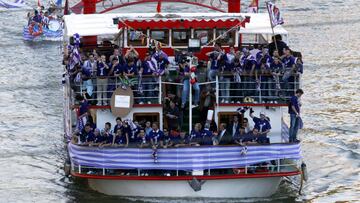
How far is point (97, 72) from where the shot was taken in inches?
1441

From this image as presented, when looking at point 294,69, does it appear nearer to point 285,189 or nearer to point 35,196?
point 285,189

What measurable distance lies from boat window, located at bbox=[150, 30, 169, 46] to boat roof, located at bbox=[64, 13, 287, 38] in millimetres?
470

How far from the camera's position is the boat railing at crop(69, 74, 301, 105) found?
36.5 meters

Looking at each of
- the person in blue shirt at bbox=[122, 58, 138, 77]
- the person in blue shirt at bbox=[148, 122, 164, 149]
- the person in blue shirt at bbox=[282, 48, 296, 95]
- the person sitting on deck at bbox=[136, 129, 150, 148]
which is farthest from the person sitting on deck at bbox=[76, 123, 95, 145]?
the person in blue shirt at bbox=[282, 48, 296, 95]

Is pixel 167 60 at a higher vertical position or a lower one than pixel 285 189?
higher

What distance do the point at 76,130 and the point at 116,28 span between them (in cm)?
545

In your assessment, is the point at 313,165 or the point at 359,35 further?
the point at 359,35

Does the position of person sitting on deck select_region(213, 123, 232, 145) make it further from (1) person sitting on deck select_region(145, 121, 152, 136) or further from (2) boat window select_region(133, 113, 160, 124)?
(2) boat window select_region(133, 113, 160, 124)

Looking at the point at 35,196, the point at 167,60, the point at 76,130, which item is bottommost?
the point at 35,196

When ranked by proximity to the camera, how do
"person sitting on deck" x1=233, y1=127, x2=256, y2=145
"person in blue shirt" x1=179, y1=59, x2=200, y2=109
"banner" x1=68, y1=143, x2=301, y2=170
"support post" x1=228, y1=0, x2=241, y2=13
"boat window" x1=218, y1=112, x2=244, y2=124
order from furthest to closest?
1. "support post" x1=228, y1=0, x2=241, y2=13
2. "boat window" x1=218, y1=112, x2=244, y2=124
3. "person in blue shirt" x1=179, y1=59, x2=200, y2=109
4. "person sitting on deck" x1=233, y1=127, x2=256, y2=145
5. "banner" x1=68, y1=143, x2=301, y2=170

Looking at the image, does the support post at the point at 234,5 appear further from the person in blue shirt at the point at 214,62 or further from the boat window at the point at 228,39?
the person in blue shirt at the point at 214,62

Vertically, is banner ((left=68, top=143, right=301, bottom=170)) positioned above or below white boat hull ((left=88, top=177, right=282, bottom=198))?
above

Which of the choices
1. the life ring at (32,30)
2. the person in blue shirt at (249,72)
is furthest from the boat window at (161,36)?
the life ring at (32,30)

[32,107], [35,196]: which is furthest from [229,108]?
[32,107]
